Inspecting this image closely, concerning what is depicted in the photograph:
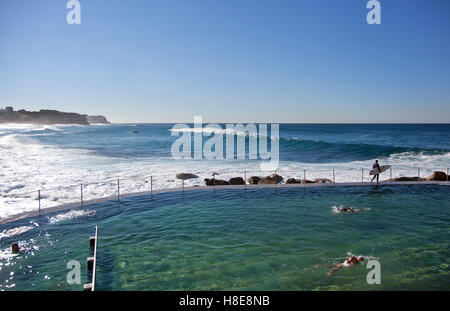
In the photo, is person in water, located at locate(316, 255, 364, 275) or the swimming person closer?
person in water, located at locate(316, 255, 364, 275)

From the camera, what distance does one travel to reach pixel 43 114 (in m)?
183

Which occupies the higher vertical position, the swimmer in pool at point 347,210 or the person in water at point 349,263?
the swimmer in pool at point 347,210

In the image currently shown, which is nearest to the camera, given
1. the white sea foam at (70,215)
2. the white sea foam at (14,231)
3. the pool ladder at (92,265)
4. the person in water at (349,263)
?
the pool ladder at (92,265)

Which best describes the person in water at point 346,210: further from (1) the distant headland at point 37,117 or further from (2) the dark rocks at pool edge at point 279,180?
(1) the distant headland at point 37,117

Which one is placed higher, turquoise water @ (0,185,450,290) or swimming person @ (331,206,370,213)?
swimming person @ (331,206,370,213)

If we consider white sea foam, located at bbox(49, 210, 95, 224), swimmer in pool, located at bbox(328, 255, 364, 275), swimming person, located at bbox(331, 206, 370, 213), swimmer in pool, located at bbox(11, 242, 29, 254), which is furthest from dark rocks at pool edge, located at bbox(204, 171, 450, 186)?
swimmer in pool, located at bbox(11, 242, 29, 254)

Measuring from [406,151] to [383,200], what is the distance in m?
31.7

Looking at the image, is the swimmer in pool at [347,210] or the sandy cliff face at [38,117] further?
the sandy cliff face at [38,117]

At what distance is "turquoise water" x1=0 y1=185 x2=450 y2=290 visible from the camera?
6.28 m

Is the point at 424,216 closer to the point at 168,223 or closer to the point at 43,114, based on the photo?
the point at 168,223

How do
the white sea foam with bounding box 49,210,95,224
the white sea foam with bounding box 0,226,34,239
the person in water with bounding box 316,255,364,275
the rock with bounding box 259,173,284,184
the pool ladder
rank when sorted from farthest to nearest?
the rock with bounding box 259,173,284,184 → the white sea foam with bounding box 49,210,95,224 → the white sea foam with bounding box 0,226,34,239 → the person in water with bounding box 316,255,364,275 → the pool ladder

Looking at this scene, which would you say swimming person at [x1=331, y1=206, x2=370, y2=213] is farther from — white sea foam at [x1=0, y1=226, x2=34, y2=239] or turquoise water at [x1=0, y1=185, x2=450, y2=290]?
white sea foam at [x1=0, y1=226, x2=34, y2=239]

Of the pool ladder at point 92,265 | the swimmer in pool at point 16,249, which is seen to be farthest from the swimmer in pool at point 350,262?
the swimmer in pool at point 16,249

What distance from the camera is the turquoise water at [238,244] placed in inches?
247
